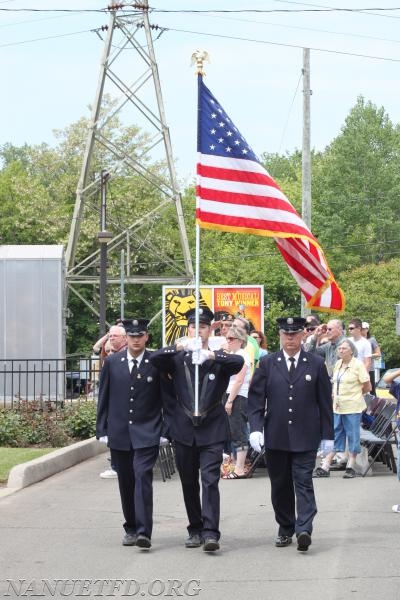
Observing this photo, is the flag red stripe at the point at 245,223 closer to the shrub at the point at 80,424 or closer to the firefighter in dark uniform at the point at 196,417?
the firefighter in dark uniform at the point at 196,417

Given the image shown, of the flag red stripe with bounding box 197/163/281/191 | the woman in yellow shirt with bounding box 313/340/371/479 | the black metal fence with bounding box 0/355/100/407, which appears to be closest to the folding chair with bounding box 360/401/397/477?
the woman in yellow shirt with bounding box 313/340/371/479

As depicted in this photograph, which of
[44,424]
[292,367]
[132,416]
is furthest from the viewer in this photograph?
[44,424]

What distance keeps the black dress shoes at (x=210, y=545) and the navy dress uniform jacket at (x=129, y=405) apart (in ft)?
3.12

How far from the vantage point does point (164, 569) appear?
9.30 metres

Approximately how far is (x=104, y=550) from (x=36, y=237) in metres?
55.7

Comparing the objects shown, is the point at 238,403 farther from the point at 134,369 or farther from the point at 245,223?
the point at 134,369

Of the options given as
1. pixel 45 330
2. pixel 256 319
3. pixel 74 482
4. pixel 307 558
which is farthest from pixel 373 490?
pixel 256 319

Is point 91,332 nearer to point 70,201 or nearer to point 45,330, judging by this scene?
point 70,201

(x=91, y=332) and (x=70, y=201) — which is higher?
(x=70, y=201)

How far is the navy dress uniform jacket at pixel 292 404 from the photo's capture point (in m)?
10.4

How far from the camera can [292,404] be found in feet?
34.5

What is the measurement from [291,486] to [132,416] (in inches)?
57.1

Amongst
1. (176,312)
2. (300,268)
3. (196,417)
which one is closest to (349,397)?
(300,268)

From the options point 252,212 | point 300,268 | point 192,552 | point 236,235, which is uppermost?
point 236,235
